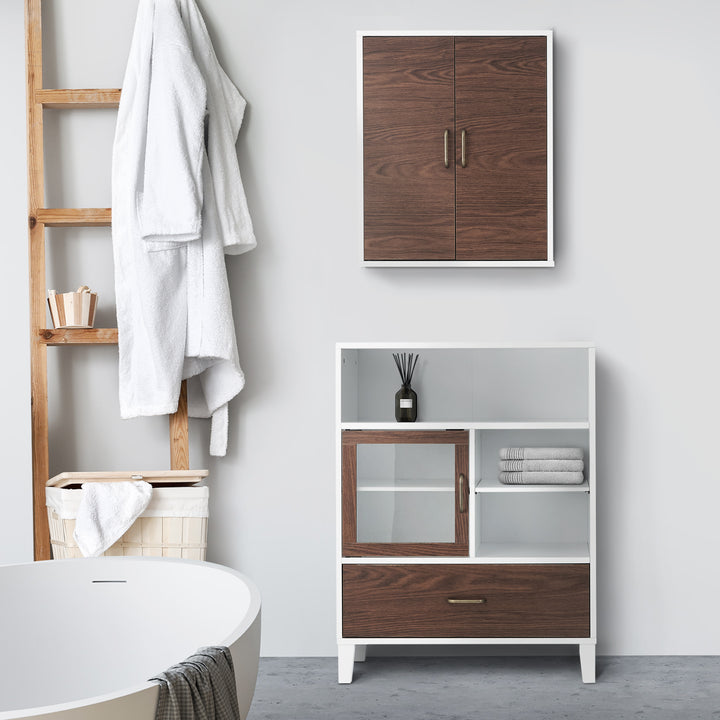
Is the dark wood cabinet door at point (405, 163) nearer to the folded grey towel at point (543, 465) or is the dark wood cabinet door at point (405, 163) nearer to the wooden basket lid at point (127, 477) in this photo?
the folded grey towel at point (543, 465)

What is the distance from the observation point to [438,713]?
2439mm

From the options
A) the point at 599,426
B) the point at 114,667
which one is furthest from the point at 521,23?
the point at 114,667

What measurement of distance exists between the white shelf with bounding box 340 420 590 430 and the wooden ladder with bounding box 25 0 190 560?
0.64 metres

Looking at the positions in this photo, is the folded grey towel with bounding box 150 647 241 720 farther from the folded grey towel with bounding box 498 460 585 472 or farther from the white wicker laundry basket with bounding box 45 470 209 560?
the folded grey towel with bounding box 498 460 585 472

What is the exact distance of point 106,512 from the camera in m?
2.52

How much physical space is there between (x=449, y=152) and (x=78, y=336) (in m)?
1.36

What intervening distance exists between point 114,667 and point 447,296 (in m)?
1.60

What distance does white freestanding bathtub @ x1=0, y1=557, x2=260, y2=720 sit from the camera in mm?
1953

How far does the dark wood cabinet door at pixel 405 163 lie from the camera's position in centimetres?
279

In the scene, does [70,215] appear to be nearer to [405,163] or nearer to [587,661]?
[405,163]

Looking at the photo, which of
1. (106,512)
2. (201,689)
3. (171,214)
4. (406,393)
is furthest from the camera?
(406,393)

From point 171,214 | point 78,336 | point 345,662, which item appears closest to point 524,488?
point 345,662

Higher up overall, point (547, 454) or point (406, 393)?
point (406, 393)

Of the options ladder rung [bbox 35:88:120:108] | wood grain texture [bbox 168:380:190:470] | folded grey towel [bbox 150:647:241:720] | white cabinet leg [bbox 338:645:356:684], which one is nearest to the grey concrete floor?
white cabinet leg [bbox 338:645:356:684]
